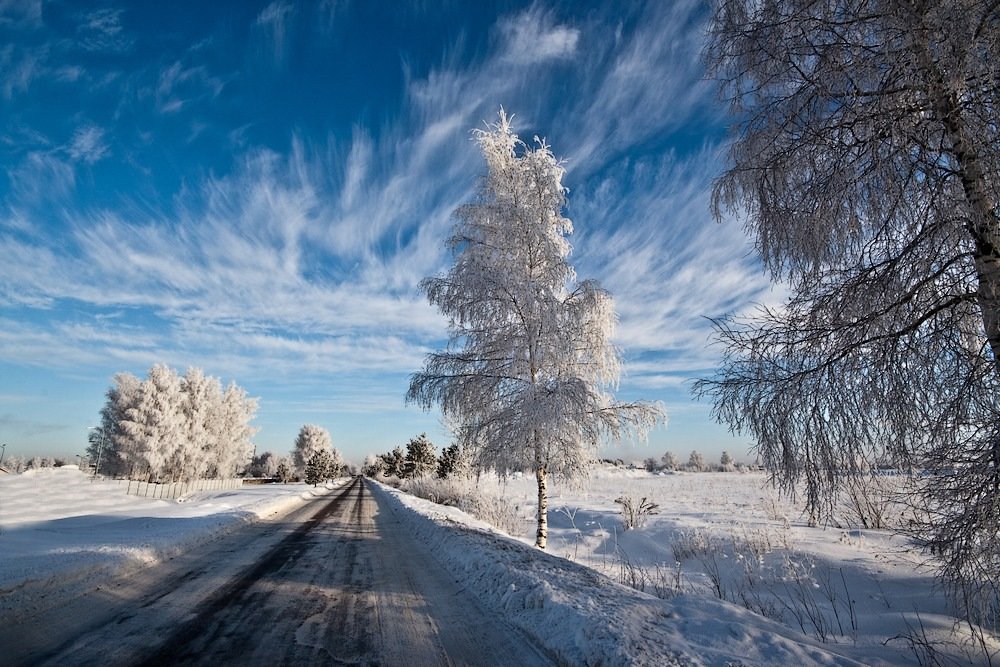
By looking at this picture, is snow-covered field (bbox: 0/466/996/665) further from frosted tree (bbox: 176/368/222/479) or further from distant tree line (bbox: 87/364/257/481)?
frosted tree (bbox: 176/368/222/479)

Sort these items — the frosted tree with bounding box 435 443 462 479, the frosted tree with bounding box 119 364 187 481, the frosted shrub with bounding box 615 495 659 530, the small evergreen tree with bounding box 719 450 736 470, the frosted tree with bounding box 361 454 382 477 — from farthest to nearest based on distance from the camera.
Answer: the frosted tree with bounding box 361 454 382 477 → the small evergreen tree with bounding box 719 450 736 470 → the frosted tree with bounding box 119 364 187 481 → the frosted tree with bounding box 435 443 462 479 → the frosted shrub with bounding box 615 495 659 530

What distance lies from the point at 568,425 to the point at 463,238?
16.3 ft

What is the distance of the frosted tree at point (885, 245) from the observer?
9.34 ft

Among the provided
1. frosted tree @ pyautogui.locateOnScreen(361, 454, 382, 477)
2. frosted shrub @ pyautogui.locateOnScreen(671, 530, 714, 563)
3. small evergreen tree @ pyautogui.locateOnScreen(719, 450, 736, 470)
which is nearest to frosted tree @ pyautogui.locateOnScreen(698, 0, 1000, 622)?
frosted shrub @ pyautogui.locateOnScreen(671, 530, 714, 563)

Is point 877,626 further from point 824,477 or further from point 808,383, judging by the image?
point 808,383

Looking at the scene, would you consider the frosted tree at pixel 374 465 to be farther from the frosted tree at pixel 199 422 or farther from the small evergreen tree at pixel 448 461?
the small evergreen tree at pixel 448 461

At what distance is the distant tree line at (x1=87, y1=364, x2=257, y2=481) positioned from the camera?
41.4m

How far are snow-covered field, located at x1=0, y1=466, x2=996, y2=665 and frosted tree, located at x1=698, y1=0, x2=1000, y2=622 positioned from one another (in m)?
0.73

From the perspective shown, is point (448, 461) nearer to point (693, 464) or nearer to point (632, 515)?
point (632, 515)

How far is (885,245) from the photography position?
3.47 meters

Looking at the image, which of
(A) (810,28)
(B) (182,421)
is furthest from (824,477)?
(B) (182,421)

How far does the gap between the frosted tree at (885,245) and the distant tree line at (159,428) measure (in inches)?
2011

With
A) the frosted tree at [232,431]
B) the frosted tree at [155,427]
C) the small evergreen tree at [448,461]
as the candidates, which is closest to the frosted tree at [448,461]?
the small evergreen tree at [448,461]

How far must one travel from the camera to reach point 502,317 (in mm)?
10070
